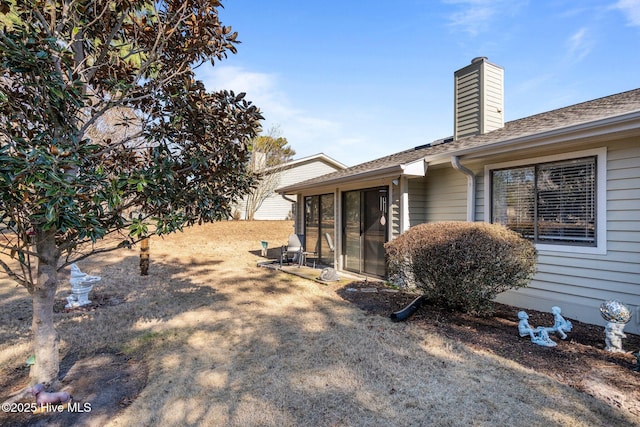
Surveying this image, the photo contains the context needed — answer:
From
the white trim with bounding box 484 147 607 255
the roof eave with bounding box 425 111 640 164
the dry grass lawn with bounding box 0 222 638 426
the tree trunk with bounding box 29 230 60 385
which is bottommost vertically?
the dry grass lawn with bounding box 0 222 638 426


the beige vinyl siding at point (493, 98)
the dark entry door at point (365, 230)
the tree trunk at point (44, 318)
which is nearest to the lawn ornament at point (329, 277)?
the dark entry door at point (365, 230)

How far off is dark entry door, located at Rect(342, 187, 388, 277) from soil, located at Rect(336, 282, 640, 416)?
169 centimetres

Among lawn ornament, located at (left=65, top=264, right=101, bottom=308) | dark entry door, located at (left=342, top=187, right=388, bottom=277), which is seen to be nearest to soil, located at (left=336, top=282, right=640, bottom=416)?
dark entry door, located at (left=342, top=187, right=388, bottom=277)

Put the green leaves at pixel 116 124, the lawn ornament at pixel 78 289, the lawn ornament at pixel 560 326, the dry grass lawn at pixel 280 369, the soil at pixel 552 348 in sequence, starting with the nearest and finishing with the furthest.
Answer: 1. the green leaves at pixel 116 124
2. the dry grass lawn at pixel 280 369
3. the soil at pixel 552 348
4. the lawn ornament at pixel 560 326
5. the lawn ornament at pixel 78 289

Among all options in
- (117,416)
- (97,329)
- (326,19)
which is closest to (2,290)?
(97,329)

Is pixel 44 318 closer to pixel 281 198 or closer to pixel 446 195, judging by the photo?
pixel 446 195

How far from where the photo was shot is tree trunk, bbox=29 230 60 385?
9.16 ft

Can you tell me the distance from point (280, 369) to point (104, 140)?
2.98 meters

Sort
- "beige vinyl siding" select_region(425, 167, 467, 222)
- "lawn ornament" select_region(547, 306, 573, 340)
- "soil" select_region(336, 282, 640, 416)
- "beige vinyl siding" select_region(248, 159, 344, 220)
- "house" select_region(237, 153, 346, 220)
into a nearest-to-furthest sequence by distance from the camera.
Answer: "soil" select_region(336, 282, 640, 416), "lawn ornament" select_region(547, 306, 573, 340), "beige vinyl siding" select_region(425, 167, 467, 222), "house" select_region(237, 153, 346, 220), "beige vinyl siding" select_region(248, 159, 344, 220)

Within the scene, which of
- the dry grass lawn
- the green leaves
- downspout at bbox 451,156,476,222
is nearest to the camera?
the green leaves

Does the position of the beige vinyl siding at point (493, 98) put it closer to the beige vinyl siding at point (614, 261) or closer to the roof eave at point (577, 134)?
the roof eave at point (577, 134)

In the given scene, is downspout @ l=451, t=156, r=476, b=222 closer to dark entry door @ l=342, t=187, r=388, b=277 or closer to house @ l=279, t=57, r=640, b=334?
house @ l=279, t=57, r=640, b=334

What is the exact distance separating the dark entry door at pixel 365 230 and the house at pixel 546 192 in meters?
0.04

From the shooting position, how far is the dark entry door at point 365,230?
7031 mm
